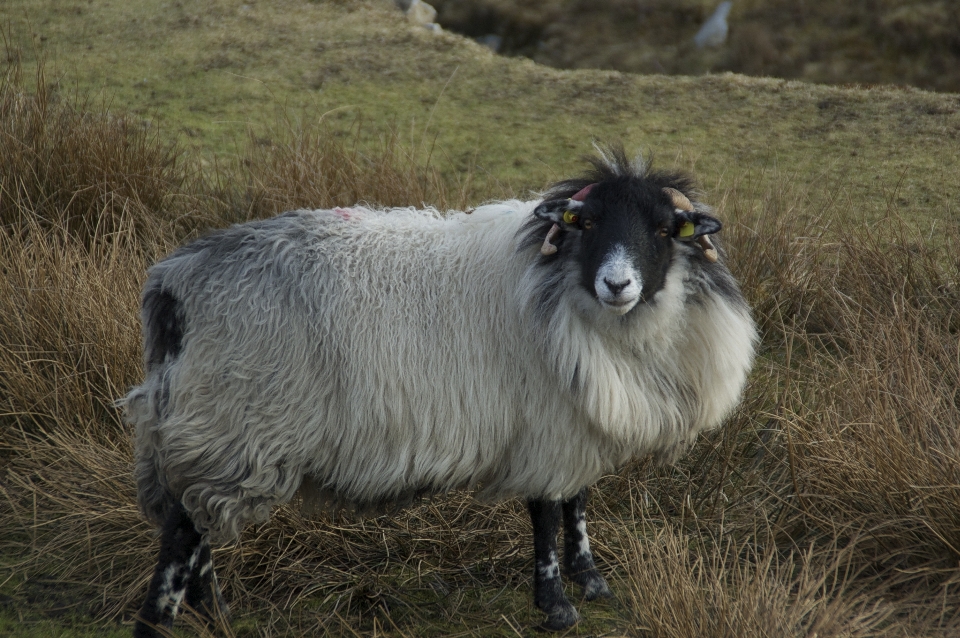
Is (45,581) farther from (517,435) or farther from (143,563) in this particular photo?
(517,435)

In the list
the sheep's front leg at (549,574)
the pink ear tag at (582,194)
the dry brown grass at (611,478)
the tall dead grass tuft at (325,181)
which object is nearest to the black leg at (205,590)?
the dry brown grass at (611,478)

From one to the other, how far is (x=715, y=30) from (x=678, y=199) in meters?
9.02

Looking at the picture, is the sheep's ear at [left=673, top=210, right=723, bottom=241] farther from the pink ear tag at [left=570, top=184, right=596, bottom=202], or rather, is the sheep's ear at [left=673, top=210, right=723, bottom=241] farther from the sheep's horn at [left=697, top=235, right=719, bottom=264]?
the pink ear tag at [left=570, top=184, right=596, bottom=202]

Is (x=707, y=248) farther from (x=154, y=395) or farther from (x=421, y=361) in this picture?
(x=154, y=395)

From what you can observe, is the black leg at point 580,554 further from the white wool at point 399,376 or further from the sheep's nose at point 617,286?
the sheep's nose at point 617,286

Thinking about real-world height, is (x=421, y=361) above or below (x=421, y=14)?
below

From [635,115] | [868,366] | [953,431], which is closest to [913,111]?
[635,115]

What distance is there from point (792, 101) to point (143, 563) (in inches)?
260

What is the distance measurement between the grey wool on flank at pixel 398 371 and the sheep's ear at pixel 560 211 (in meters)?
0.10

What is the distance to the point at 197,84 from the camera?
7.90 m

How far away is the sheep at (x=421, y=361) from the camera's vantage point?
121 inches

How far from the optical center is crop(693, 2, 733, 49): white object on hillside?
11.1 m

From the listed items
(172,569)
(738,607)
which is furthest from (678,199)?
(172,569)

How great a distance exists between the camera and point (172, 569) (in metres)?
3.22
